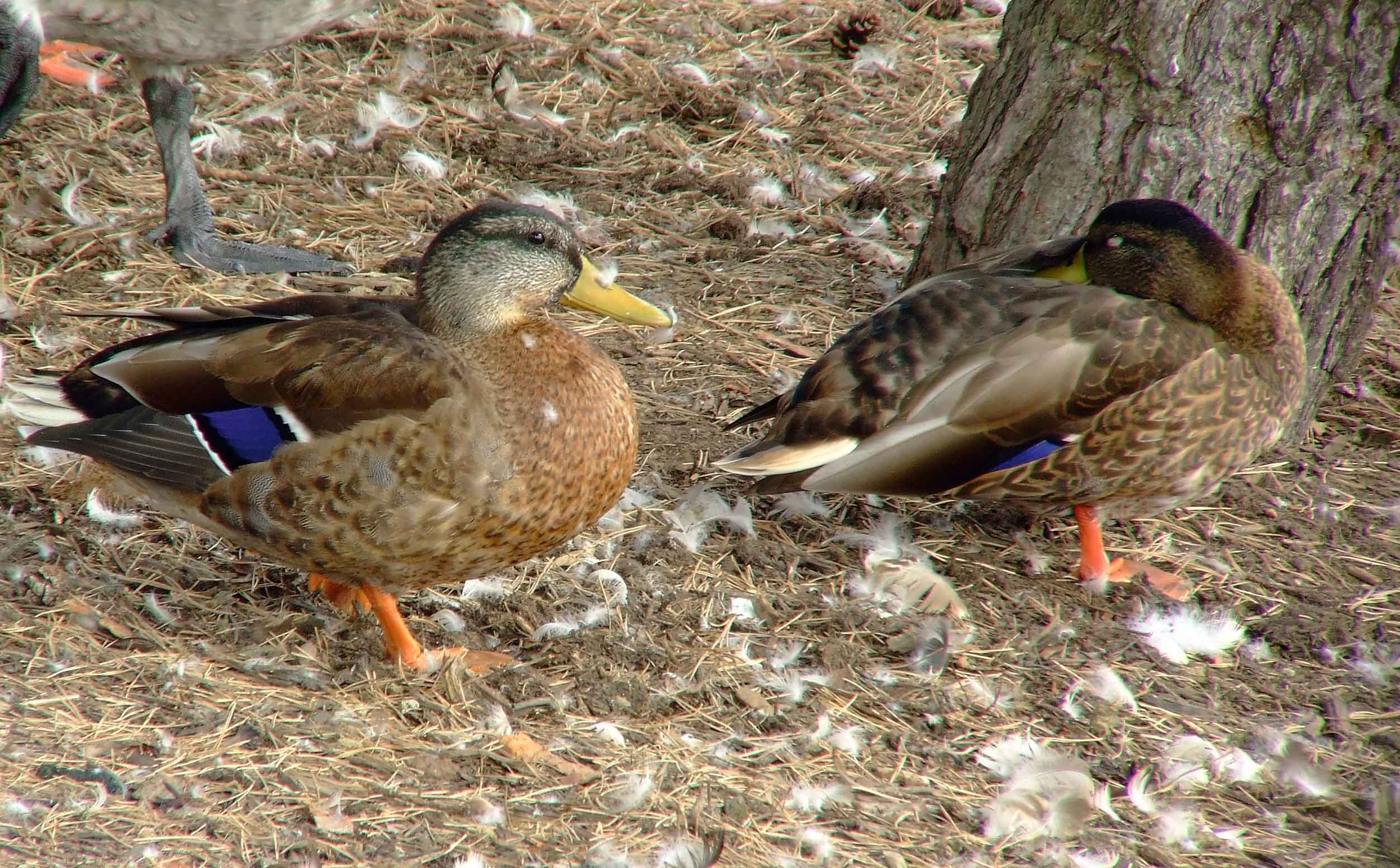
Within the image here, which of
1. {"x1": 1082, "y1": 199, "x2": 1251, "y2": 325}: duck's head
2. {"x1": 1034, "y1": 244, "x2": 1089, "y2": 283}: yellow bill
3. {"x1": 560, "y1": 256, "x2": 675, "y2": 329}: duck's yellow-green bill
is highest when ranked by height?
{"x1": 1082, "y1": 199, "x2": 1251, "y2": 325}: duck's head

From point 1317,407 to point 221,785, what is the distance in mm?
3286

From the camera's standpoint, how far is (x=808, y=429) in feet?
10.5

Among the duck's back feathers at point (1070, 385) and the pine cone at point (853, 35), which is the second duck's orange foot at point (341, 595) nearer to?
the duck's back feathers at point (1070, 385)

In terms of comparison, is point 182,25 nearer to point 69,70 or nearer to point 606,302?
point 69,70

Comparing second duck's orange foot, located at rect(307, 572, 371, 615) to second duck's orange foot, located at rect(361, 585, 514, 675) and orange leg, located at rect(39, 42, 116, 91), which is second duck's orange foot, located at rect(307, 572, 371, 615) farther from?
orange leg, located at rect(39, 42, 116, 91)

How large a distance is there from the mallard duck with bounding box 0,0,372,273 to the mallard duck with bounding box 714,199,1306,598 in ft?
6.10

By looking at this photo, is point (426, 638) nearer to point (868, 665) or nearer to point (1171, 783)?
point (868, 665)

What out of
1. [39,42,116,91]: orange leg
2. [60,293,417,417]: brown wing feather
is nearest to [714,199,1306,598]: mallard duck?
[60,293,417,417]: brown wing feather

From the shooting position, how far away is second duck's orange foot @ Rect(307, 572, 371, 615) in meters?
3.06

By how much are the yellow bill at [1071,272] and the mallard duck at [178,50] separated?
7.26ft

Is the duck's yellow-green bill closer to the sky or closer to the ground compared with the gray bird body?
closer to the ground

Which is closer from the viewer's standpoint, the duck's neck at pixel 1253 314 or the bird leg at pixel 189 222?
the duck's neck at pixel 1253 314

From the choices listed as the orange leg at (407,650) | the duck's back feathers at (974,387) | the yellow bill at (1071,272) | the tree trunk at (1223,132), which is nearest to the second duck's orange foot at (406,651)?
the orange leg at (407,650)

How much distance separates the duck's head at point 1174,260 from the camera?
10.4 ft
